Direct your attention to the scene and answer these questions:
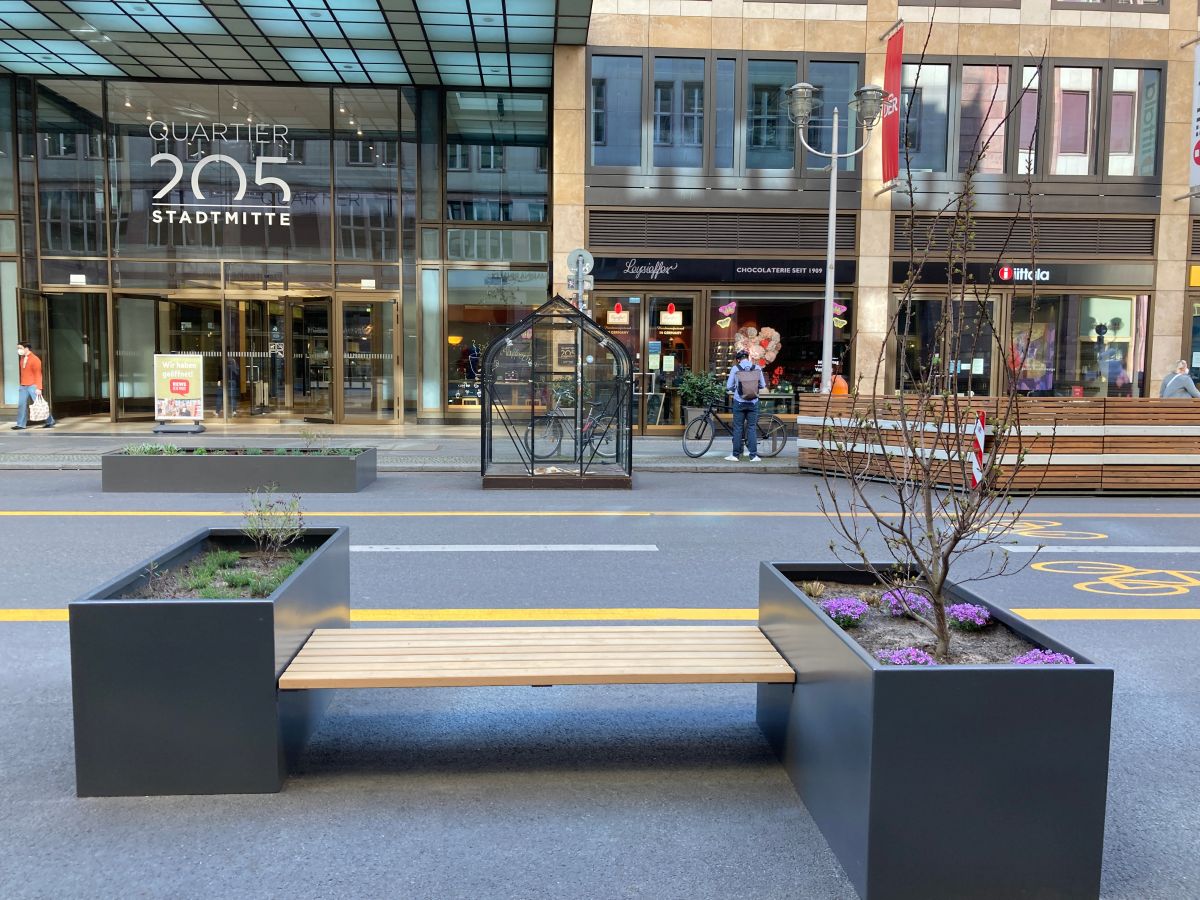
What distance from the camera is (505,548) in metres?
8.44

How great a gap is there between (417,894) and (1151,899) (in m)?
2.33

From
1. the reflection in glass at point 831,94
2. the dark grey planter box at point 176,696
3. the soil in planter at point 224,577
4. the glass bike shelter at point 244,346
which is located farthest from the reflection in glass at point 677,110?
the dark grey planter box at point 176,696

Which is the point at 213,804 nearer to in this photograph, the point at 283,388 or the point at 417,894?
the point at 417,894

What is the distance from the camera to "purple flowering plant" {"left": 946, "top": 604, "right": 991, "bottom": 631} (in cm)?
378

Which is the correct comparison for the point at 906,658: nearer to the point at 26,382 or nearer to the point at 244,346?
the point at 26,382

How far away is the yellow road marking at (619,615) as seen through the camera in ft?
19.8

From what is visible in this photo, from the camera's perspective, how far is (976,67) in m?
19.2

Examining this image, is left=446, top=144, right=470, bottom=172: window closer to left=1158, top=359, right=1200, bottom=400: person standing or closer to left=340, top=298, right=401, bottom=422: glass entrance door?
left=340, top=298, right=401, bottom=422: glass entrance door

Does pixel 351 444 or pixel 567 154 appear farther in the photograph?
pixel 567 154

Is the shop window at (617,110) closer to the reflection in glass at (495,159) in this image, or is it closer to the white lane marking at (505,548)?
the reflection in glass at (495,159)

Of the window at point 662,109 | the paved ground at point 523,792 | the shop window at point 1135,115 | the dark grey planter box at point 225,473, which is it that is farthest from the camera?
the shop window at point 1135,115

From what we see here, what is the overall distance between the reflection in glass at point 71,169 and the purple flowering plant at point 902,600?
20926 mm

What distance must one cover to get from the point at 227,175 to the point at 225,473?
1141 cm

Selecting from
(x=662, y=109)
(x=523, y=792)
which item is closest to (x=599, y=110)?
(x=662, y=109)
